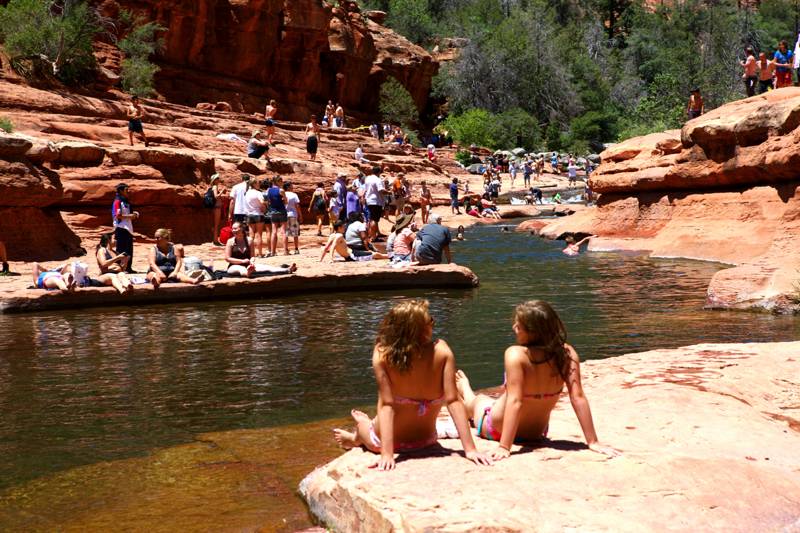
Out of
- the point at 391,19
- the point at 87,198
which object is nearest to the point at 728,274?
the point at 87,198

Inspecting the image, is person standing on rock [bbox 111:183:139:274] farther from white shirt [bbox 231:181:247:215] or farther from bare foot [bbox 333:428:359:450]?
bare foot [bbox 333:428:359:450]

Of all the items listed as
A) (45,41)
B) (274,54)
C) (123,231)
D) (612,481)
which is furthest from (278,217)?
(274,54)

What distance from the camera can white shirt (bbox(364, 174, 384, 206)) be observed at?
20.4 metres

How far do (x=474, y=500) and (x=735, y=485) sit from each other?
144 cm

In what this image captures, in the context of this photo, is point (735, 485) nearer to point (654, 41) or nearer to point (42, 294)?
point (42, 294)

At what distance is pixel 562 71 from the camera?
67875 millimetres

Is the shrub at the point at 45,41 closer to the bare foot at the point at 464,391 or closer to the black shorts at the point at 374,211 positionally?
the black shorts at the point at 374,211

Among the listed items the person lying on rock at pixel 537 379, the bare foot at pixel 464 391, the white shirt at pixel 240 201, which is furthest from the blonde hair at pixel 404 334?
the white shirt at pixel 240 201

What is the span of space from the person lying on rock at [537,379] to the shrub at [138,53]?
30828 mm

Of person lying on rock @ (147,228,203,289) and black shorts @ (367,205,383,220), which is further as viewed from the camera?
black shorts @ (367,205,383,220)

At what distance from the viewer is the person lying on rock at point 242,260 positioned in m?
13.8

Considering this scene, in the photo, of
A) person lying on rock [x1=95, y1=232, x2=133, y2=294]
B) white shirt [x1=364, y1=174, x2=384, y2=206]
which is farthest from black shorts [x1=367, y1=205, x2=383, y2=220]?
person lying on rock [x1=95, y1=232, x2=133, y2=294]

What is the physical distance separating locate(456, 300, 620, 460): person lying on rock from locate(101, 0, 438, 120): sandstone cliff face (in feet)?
128

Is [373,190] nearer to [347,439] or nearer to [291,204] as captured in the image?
[291,204]
